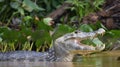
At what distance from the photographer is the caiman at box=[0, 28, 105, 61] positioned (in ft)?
20.8

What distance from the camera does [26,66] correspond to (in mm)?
5730

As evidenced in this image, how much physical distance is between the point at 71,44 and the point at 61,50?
32cm

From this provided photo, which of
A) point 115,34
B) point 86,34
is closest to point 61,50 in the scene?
point 86,34

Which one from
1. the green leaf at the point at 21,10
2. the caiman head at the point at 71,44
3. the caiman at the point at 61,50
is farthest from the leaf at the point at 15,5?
the caiman head at the point at 71,44

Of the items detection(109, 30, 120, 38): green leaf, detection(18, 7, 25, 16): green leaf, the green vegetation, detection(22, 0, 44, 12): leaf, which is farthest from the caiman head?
detection(22, 0, 44, 12): leaf

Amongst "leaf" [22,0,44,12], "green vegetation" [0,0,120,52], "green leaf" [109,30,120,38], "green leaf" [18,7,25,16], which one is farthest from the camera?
"leaf" [22,0,44,12]

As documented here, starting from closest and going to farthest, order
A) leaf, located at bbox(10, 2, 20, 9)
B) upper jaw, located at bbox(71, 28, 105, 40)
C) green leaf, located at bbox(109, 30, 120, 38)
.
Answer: upper jaw, located at bbox(71, 28, 105, 40) → green leaf, located at bbox(109, 30, 120, 38) → leaf, located at bbox(10, 2, 20, 9)

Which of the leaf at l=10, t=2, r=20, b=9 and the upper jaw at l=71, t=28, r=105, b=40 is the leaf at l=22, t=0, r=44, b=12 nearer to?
the leaf at l=10, t=2, r=20, b=9

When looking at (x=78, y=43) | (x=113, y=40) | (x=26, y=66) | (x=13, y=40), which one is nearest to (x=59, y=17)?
(x=113, y=40)

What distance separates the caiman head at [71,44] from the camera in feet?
20.5

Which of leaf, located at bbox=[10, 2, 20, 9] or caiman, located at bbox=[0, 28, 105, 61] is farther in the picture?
leaf, located at bbox=[10, 2, 20, 9]

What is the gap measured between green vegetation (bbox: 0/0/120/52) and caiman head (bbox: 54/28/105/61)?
14cm

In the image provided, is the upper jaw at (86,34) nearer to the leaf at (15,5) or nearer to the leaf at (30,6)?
the leaf at (30,6)

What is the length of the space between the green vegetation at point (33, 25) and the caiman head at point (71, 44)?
0.47ft
